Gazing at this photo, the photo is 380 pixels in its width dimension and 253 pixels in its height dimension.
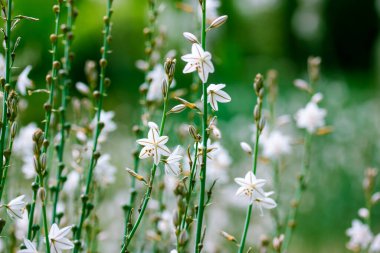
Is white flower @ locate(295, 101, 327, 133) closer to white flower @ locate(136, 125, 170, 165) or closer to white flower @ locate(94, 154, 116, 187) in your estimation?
white flower @ locate(94, 154, 116, 187)

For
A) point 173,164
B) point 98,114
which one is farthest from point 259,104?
point 98,114

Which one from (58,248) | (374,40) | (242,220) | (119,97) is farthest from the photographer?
(374,40)

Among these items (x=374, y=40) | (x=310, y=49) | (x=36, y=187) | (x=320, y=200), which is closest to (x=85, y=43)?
(x=320, y=200)

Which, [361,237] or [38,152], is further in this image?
[361,237]

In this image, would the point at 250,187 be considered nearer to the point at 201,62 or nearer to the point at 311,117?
the point at 201,62

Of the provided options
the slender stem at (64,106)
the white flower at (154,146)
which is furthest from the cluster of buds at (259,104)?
the slender stem at (64,106)

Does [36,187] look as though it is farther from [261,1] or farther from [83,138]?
[261,1]

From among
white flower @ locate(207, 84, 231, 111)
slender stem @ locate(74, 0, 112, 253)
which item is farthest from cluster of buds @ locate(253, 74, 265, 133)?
slender stem @ locate(74, 0, 112, 253)
